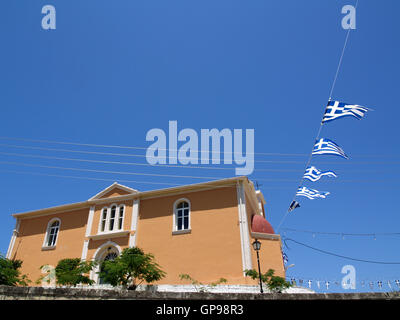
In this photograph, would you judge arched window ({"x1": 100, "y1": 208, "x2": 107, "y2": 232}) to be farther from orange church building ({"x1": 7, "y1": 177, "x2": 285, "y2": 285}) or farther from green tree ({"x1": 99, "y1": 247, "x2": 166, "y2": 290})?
green tree ({"x1": 99, "y1": 247, "x2": 166, "y2": 290})

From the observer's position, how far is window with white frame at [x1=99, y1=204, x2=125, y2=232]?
21469 mm

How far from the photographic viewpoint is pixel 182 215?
66.0ft

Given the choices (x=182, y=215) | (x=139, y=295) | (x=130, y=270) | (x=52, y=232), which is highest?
(x=52, y=232)

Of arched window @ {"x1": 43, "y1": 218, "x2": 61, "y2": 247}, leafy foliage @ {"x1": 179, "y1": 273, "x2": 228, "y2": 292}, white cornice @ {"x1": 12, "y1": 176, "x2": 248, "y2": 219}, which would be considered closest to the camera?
leafy foliage @ {"x1": 179, "y1": 273, "x2": 228, "y2": 292}

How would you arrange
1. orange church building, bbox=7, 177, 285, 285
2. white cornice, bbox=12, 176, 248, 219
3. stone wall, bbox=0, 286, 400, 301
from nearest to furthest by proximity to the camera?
stone wall, bbox=0, 286, 400, 301
orange church building, bbox=7, 177, 285, 285
white cornice, bbox=12, 176, 248, 219

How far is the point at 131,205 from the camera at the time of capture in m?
21.8

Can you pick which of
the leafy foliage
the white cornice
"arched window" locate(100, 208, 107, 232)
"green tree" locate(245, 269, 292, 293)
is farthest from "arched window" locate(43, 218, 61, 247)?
"green tree" locate(245, 269, 292, 293)

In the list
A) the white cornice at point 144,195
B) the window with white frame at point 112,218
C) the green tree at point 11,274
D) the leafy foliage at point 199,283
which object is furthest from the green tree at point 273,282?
the green tree at point 11,274

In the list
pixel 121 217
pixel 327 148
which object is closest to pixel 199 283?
pixel 121 217

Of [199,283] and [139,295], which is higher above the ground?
[199,283]

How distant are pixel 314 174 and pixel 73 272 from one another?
51.3ft

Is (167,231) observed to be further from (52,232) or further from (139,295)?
(139,295)
